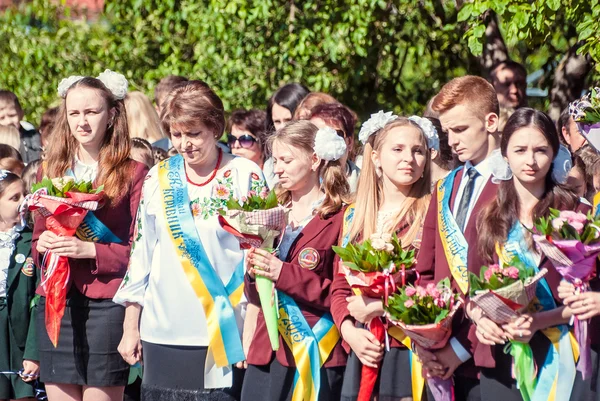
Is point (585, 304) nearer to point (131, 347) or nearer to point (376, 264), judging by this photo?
point (376, 264)

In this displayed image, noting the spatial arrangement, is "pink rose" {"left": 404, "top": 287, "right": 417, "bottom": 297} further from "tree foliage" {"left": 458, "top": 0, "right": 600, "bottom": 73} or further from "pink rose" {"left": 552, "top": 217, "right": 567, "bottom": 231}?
"tree foliage" {"left": 458, "top": 0, "right": 600, "bottom": 73}

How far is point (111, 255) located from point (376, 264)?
155 cm

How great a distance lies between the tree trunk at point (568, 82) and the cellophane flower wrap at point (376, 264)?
14.4ft

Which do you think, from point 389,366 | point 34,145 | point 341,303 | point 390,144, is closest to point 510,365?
point 389,366

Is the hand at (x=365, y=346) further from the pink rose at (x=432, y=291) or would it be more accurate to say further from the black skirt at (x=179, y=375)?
the black skirt at (x=179, y=375)

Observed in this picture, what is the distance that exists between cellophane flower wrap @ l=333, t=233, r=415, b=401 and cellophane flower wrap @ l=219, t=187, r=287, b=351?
381 millimetres

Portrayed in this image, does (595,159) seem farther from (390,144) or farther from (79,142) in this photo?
(79,142)

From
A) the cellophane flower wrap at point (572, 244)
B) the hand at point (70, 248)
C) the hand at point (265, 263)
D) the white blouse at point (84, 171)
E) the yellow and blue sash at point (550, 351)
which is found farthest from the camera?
the white blouse at point (84, 171)

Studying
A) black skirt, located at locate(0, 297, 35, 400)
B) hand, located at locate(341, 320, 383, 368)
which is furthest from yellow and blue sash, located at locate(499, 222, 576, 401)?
black skirt, located at locate(0, 297, 35, 400)

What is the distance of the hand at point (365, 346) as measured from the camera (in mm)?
4719

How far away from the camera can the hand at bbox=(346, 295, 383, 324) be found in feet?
15.3

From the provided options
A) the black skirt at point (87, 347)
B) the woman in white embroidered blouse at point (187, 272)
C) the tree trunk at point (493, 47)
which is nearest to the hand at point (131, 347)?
the woman in white embroidered blouse at point (187, 272)

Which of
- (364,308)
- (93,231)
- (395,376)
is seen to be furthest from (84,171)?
(395,376)

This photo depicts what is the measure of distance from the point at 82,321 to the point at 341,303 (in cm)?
142
